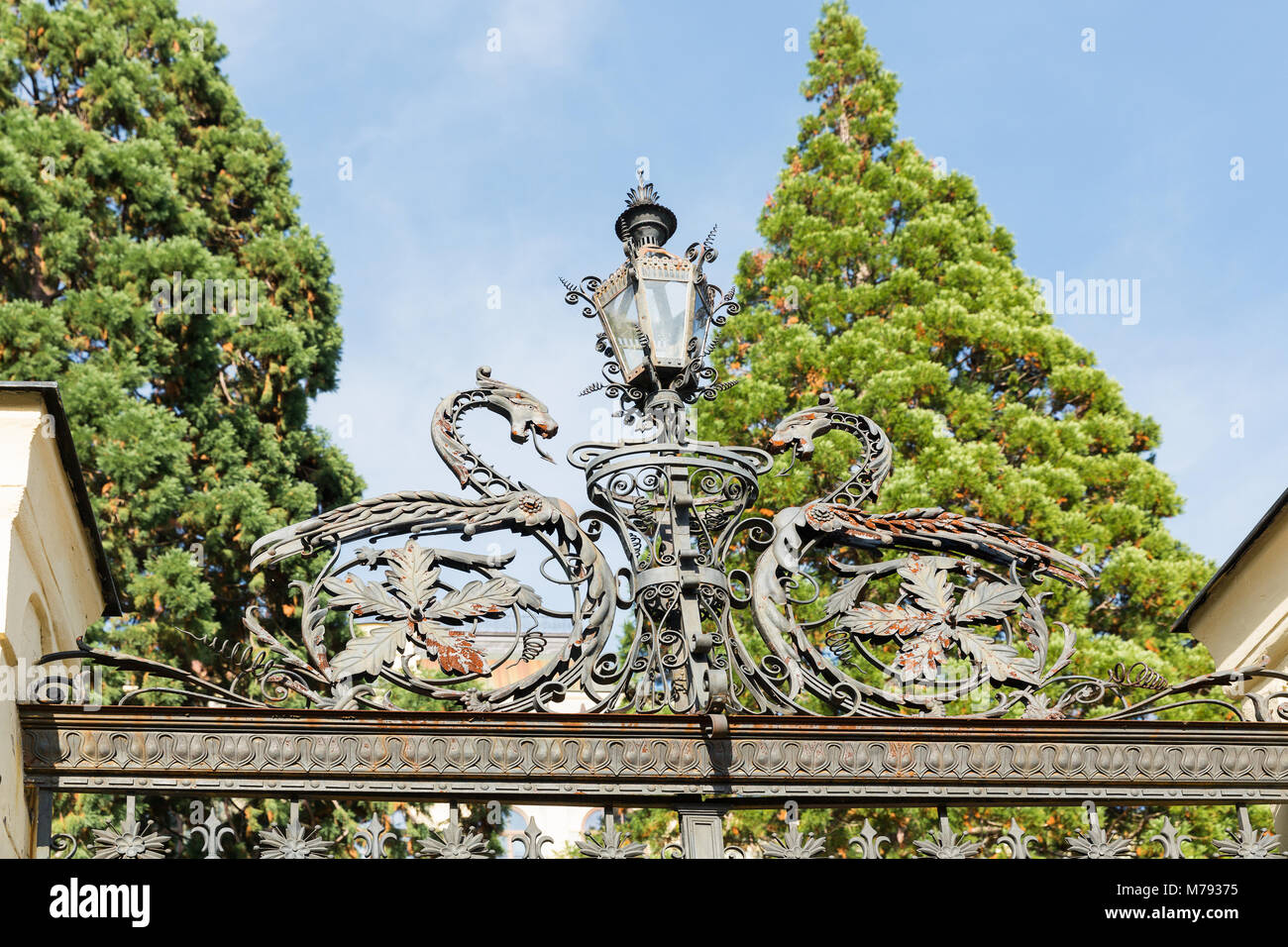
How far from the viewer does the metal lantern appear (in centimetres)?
432

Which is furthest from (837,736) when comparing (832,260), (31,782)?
(832,260)

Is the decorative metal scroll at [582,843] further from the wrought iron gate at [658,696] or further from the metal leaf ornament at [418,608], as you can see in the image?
the metal leaf ornament at [418,608]

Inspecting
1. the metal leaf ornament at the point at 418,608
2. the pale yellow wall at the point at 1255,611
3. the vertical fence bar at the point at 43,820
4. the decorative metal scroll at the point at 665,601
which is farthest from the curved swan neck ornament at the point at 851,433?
the vertical fence bar at the point at 43,820

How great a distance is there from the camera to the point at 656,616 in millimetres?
3873

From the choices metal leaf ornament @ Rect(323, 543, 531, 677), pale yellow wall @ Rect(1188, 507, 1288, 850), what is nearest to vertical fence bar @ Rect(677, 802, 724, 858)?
metal leaf ornament @ Rect(323, 543, 531, 677)

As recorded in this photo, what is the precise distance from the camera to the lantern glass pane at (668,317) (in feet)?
14.1

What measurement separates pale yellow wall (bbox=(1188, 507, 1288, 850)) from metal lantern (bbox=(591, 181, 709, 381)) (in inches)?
75.0

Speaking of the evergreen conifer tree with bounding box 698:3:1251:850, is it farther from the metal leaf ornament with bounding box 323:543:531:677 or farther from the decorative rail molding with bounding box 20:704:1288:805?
the metal leaf ornament with bounding box 323:543:531:677

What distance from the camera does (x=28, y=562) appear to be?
355cm

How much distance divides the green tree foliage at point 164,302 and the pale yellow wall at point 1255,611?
6515 millimetres

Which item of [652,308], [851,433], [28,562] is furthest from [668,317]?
[28,562]

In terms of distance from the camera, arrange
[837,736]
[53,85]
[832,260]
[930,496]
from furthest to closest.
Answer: [832,260], [53,85], [930,496], [837,736]

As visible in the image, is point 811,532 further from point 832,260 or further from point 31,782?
point 832,260
